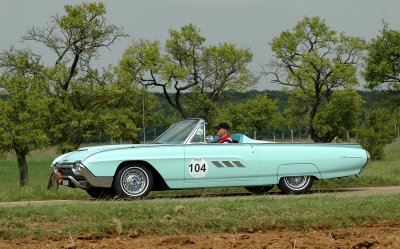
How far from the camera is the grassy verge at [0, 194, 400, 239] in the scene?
9.24 metres

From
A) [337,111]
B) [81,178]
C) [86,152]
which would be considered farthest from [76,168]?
[337,111]

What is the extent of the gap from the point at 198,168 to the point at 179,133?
32.7 inches

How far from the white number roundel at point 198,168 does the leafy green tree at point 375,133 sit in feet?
240

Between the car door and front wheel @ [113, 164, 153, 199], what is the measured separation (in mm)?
730

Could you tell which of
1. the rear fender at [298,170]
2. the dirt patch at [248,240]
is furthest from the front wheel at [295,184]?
the dirt patch at [248,240]

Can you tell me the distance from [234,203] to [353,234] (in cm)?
251

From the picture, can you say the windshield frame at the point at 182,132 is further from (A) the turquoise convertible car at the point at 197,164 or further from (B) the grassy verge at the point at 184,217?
(B) the grassy verge at the point at 184,217

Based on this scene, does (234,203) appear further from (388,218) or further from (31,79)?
(31,79)

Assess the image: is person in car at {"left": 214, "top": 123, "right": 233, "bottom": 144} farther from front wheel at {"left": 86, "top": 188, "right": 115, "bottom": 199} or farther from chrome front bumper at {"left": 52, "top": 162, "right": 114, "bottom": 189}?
chrome front bumper at {"left": 52, "top": 162, "right": 114, "bottom": 189}

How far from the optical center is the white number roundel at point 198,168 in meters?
14.2

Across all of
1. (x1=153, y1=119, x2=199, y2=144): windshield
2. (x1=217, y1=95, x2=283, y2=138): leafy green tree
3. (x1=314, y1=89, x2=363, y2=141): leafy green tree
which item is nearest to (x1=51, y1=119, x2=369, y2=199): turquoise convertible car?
(x1=153, y1=119, x2=199, y2=144): windshield

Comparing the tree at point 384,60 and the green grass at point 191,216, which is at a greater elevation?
the tree at point 384,60

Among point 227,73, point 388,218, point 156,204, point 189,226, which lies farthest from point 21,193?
point 227,73

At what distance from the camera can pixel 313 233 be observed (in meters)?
8.84
